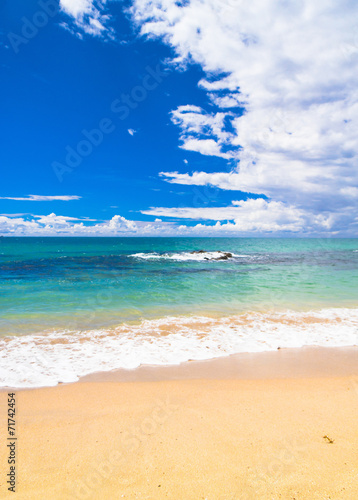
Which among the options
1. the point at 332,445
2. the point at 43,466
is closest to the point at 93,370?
the point at 43,466

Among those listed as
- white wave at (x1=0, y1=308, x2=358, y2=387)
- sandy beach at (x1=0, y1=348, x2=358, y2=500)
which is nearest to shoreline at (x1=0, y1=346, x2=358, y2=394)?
sandy beach at (x1=0, y1=348, x2=358, y2=500)

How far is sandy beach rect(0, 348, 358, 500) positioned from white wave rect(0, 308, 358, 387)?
83 centimetres

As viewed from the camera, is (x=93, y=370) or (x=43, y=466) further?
(x=93, y=370)

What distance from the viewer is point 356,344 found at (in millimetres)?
9008

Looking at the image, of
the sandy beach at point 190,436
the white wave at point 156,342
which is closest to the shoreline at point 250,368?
the sandy beach at point 190,436

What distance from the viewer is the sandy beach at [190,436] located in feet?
11.6

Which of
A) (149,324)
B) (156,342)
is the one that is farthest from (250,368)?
(149,324)

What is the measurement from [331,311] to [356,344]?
444cm

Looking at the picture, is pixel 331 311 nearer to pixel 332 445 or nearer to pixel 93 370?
pixel 332 445

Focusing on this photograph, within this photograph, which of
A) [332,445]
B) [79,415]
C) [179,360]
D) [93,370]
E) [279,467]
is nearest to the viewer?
[279,467]

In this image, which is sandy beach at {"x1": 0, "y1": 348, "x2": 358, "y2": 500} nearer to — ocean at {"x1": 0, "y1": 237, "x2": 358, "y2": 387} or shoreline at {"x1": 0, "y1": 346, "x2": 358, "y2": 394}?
shoreline at {"x1": 0, "y1": 346, "x2": 358, "y2": 394}

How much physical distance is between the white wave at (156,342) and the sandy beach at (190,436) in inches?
32.8

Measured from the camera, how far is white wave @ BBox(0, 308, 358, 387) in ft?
23.7

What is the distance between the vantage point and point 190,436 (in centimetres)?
446
